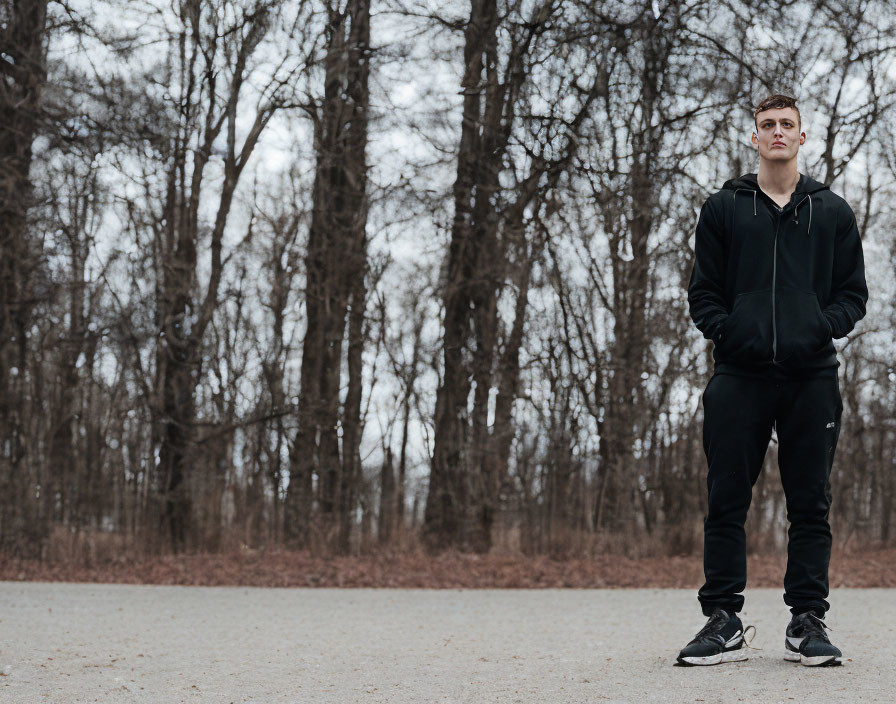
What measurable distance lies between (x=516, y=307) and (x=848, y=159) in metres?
4.87

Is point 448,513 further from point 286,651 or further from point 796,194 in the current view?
point 796,194

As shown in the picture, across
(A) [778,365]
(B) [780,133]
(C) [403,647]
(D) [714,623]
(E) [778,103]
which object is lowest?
(C) [403,647]

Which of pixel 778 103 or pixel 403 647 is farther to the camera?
pixel 403 647

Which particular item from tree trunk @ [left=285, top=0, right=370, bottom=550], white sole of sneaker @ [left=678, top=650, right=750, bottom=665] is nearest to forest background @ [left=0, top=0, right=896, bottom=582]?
tree trunk @ [left=285, top=0, right=370, bottom=550]

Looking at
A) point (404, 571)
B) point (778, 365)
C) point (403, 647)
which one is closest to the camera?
point (778, 365)

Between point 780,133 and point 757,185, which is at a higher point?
point 780,133

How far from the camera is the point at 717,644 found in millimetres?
4227

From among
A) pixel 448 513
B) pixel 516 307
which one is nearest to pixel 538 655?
pixel 448 513

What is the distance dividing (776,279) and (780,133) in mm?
615

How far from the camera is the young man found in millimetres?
4223

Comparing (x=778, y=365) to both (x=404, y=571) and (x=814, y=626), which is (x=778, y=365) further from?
(x=404, y=571)

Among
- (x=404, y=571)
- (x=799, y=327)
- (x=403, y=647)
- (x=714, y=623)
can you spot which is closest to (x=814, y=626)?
(x=714, y=623)

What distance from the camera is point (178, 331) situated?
14156 mm

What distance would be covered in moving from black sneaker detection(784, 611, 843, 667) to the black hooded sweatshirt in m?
0.98
